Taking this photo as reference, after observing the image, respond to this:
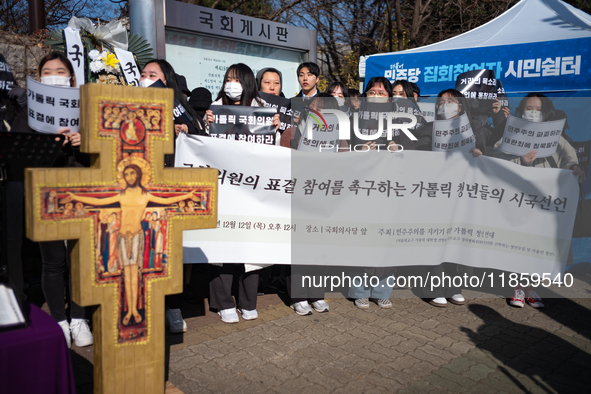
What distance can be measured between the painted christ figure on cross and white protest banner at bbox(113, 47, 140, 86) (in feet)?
8.90

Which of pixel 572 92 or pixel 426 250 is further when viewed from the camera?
pixel 572 92

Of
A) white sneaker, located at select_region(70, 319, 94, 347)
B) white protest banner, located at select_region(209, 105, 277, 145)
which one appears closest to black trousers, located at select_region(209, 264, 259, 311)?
white sneaker, located at select_region(70, 319, 94, 347)

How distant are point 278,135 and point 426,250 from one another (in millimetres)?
1713

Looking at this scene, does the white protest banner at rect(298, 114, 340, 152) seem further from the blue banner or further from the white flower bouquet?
the blue banner

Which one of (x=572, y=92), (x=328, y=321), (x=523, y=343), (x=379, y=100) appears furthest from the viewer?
(x=572, y=92)

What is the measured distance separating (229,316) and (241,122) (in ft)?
5.52

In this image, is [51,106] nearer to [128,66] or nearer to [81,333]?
[81,333]

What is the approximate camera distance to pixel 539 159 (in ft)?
15.3

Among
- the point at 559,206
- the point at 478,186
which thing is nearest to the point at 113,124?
the point at 478,186

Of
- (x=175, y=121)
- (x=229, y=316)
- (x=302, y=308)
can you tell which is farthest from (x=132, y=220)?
(x=302, y=308)

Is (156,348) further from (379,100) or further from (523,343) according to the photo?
(379,100)

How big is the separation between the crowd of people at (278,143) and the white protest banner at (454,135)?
0.45 ft

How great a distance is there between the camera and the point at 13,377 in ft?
6.02

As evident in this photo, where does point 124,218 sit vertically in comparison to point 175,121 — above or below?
below
